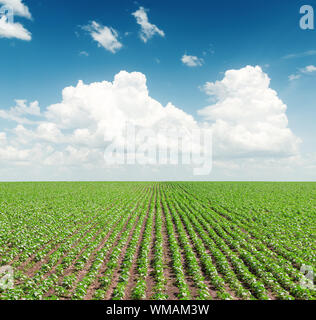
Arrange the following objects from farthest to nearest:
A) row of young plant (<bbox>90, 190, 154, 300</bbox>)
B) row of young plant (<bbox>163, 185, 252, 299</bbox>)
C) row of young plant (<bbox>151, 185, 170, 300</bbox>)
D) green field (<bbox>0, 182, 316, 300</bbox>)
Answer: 1. green field (<bbox>0, 182, 316, 300</bbox>)
2. row of young plant (<bbox>163, 185, 252, 299</bbox>)
3. row of young plant (<bbox>90, 190, 154, 300</bbox>)
4. row of young plant (<bbox>151, 185, 170, 300</bbox>)

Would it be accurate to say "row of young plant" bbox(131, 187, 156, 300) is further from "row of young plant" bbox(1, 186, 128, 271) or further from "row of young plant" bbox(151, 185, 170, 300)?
"row of young plant" bbox(1, 186, 128, 271)

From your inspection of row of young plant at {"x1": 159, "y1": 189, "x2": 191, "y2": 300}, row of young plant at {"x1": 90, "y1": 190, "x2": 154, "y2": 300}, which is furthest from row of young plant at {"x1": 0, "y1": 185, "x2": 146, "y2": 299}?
row of young plant at {"x1": 159, "y1": 189, "x2": 191, "y2": 300}

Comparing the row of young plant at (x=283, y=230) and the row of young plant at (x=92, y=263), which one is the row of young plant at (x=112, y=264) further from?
the row of young plant at (x=283, y=230)

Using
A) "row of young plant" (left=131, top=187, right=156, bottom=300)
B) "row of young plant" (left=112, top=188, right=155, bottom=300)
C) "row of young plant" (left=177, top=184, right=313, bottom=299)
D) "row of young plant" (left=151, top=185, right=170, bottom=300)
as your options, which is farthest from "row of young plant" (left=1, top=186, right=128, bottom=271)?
"row of young plant" (left=177, top=184, right=313, bottom=299)

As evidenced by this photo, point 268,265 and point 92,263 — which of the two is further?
point 92,263

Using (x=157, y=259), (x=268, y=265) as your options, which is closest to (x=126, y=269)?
(x=157, y=259)

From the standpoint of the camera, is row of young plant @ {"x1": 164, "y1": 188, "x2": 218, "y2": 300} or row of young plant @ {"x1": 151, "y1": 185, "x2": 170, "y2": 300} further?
row of young plant @ {"x1": 164, "y1": 188, "x2": 218, "y2": 300}

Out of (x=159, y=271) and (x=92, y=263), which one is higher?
(x=159, y=271)

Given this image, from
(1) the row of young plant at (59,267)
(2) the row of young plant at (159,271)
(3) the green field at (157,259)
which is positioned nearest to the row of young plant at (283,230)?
(3) the green field at (157,259)

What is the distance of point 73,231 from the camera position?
2095 centimetres

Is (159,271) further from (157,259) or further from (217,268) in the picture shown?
(217,268)

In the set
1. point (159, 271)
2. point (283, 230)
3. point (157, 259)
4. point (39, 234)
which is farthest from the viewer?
point (283, 230)

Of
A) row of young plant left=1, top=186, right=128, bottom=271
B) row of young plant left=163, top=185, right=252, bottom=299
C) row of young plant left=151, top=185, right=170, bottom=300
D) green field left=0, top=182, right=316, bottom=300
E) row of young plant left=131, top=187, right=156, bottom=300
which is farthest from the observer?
row of young plant left=1, top=186, right=128, bottom=271
